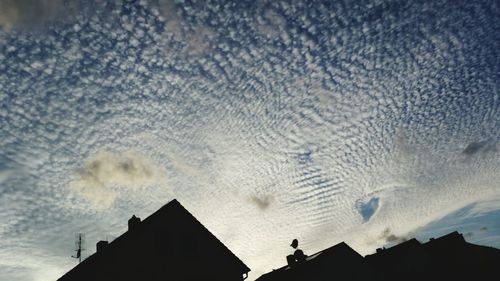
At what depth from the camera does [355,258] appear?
79.5 feet

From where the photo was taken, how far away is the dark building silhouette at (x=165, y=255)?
52.8ft

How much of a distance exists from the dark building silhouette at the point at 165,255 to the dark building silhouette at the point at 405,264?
263 inches

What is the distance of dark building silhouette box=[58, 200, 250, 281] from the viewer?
16.1 m

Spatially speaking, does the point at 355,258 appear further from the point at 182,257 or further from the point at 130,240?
the point at 130,240

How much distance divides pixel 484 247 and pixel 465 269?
5.66 meters

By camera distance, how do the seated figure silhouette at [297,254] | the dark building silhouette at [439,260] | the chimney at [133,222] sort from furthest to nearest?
the dark building silhouette at [439,260] < the seated figure silhouette at [297,254] < the chimney at [133,222]

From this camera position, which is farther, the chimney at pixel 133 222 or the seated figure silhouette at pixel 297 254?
the seated figure silhouette at pixel 297 254

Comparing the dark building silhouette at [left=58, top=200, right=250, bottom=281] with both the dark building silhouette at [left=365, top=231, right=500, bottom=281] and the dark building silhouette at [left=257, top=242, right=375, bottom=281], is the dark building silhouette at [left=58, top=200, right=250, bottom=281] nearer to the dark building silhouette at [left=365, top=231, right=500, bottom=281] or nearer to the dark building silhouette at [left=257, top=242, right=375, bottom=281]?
the dark building silhouette at [left=257, top=242, right=375, bottom=281]

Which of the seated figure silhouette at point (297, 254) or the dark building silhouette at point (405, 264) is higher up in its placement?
the seated figure silhouette at point (297, 254)

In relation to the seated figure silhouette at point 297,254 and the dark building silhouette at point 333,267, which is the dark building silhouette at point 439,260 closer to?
the dark building silhouette at point 333,267

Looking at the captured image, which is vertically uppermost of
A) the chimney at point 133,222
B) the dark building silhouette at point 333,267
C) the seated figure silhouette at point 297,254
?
the chimney at point 133,222

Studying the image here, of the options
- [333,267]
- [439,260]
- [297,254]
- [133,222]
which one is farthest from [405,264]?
[133,222]

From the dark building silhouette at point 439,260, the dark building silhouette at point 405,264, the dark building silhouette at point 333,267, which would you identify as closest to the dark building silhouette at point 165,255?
the dark building silhouette at point 333,267

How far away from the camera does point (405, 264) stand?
29969 millimetres
